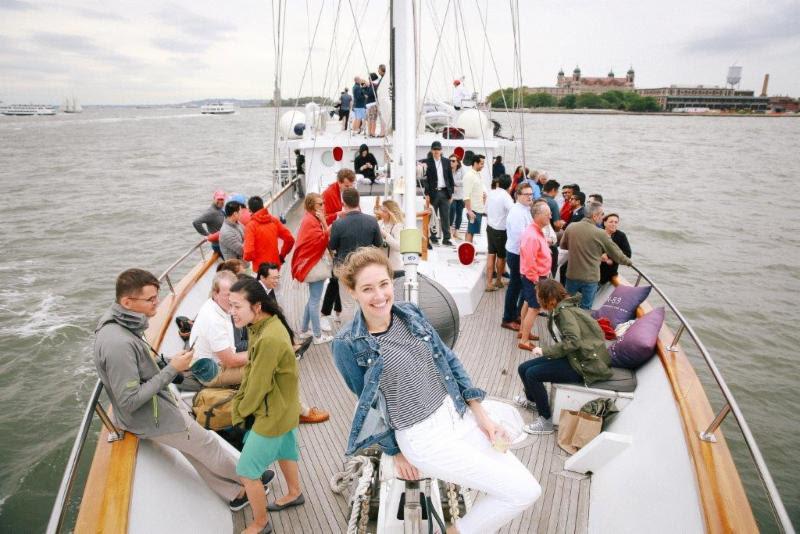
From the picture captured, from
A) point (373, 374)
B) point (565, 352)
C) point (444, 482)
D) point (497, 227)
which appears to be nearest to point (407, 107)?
point (373, 374)

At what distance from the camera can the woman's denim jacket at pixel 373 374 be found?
5.30 ft

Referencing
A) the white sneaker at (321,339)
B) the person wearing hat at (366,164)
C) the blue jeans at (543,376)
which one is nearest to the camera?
the blue jeans at (543,376)

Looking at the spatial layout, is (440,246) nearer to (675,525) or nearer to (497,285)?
(497,285)

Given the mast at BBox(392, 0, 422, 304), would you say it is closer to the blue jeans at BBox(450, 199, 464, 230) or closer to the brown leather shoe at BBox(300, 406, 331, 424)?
the brown leather shoe at BBox(300, 406, 331, 424)

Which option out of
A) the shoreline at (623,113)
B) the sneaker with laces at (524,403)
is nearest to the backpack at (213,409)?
the sneaker with laces at (524,403)

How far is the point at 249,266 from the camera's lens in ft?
15.1

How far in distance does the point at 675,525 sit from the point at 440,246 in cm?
468

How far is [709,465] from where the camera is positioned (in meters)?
2.21

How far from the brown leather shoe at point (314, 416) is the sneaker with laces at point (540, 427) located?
149cm

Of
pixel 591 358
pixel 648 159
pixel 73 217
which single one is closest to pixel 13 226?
pixel 73 217

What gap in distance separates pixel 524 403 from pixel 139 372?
275cm

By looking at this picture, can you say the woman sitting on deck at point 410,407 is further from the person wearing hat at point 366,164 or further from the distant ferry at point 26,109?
the distant ferry at point 26,109

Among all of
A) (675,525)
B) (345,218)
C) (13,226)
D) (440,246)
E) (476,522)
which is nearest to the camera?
(476,522)

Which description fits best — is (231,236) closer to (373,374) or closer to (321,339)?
(321,339)
